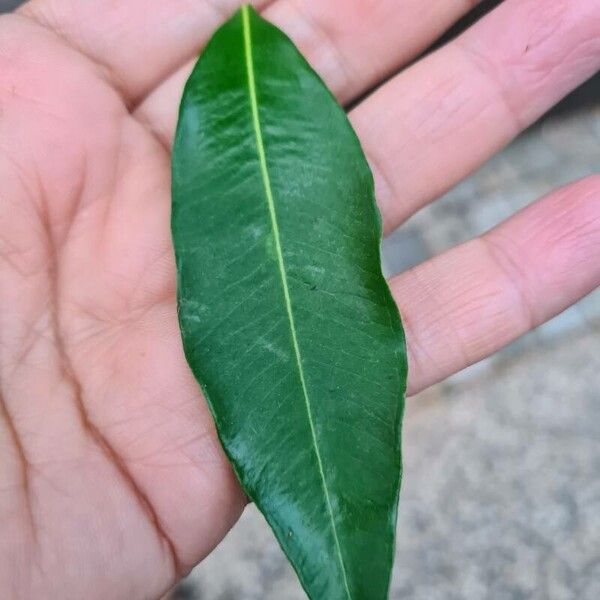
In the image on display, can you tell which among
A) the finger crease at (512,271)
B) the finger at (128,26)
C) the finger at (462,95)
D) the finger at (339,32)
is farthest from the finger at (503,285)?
the finger at (128,26)

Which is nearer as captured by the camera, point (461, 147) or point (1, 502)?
point (1, 502)

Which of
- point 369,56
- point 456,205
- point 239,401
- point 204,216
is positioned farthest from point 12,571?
point 456,205

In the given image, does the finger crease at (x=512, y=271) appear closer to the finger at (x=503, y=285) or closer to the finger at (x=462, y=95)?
the finger at (x=503, y=285)

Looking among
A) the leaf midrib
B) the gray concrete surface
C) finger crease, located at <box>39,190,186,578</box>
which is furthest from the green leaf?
the gray concrete surface

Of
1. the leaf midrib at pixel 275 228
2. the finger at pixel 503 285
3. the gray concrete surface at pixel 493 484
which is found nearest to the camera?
the leaf midrib at pixel 275 228

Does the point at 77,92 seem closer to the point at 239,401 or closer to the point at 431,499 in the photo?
the point at 239,401

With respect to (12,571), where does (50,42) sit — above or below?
above

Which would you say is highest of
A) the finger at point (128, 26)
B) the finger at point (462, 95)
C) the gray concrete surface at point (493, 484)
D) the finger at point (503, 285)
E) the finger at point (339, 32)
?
the finger at point (128, 26)
